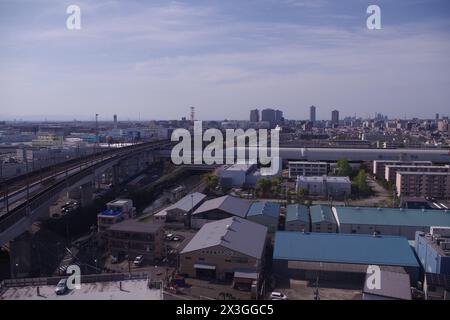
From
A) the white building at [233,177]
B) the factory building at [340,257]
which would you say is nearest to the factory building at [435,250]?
the factory building at [340,257]

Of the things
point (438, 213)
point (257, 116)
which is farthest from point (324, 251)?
point (257, 116)

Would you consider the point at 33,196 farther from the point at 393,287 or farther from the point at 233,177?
the point at 233,177

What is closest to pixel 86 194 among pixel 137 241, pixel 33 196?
pixel 33 196

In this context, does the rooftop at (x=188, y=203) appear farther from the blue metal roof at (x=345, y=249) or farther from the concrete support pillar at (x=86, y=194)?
the blue metal roof at (x=345, y=249)
